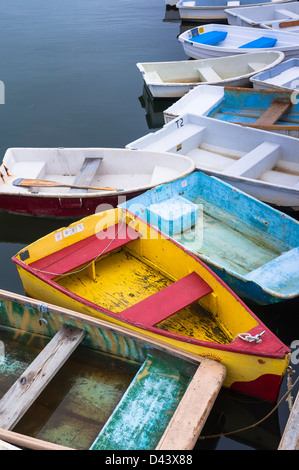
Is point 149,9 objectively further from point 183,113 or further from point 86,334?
point 86,334

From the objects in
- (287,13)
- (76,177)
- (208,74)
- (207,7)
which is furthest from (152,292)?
(207,7)

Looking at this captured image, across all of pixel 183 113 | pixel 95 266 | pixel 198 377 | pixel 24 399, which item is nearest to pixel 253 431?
pixel 198 377

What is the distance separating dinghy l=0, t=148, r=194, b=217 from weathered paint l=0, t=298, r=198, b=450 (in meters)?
2.57

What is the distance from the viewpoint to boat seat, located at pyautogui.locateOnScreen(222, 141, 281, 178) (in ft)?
26.0

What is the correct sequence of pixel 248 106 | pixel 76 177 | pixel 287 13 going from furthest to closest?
pixel 287 13
pixel 248 106
pixel 76 177

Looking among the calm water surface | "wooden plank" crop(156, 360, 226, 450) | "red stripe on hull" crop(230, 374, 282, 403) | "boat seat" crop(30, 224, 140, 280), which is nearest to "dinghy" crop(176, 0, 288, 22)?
the calm water surface

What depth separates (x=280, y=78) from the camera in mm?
11367

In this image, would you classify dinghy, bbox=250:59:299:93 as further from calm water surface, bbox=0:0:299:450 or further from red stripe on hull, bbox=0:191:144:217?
red stripe on hull, bbox=0:191:144:217

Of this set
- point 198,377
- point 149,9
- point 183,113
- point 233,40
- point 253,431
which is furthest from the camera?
point 149,9

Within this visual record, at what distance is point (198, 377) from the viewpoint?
4.59 m

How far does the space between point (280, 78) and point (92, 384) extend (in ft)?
30.4

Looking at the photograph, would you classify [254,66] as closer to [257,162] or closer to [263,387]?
[257,162]
